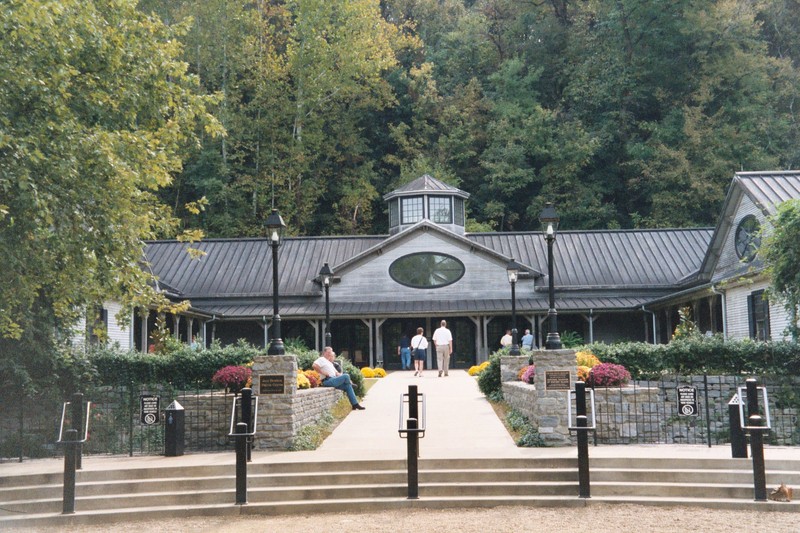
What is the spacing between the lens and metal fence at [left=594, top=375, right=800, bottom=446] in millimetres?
16234

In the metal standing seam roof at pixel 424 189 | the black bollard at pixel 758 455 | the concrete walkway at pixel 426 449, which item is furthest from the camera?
the metal standing seam roof at pixel 424 189

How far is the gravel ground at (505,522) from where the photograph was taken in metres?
10.6

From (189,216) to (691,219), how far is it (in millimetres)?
28814

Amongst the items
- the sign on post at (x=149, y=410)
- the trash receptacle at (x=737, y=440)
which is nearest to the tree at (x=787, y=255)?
the trash receptacle at (x=737, y=440)

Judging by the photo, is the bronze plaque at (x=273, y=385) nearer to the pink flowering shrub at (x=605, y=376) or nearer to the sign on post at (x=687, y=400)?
the pink flowering shrub at (x=605, y=376)

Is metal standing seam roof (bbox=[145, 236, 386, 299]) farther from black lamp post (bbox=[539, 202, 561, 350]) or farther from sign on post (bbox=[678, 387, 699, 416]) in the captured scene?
sign on post (bbox=[678, 387, 699, 416])

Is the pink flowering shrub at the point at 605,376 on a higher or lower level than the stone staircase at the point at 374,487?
higher

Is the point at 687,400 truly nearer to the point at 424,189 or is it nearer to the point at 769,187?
the point at 769,187

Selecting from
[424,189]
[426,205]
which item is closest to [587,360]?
[426,205]

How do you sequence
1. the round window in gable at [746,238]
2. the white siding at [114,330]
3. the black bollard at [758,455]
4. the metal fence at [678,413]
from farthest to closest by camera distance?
the white siding at [114,330] → the round window in gable at [746,238] → the metal fence at [678,413] → the black bollard at [758,455]

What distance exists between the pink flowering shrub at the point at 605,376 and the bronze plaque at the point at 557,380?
5.52ft

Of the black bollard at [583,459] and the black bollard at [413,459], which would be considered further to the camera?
the black bollard at [413,459]

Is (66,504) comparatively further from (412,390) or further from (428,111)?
(428,111)

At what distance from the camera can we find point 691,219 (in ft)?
169
